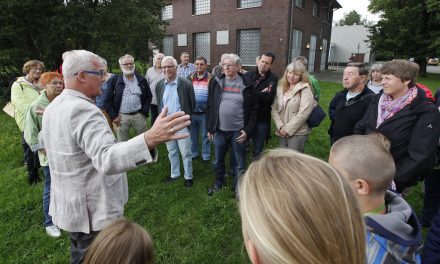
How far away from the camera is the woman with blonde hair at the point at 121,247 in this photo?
5.19 feet

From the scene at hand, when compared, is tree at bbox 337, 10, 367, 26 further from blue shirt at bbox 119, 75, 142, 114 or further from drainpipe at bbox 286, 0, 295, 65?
blue shirt at bbox 119, 75, 142, 114

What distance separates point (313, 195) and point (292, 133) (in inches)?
135

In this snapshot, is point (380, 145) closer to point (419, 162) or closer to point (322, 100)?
point (419, 162)

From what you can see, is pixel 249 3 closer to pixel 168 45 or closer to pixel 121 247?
pixel 168 45

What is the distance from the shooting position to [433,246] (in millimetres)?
2045

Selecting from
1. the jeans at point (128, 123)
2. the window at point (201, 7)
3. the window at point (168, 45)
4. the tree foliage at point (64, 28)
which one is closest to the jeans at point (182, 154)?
the jeans at point (128, 123)

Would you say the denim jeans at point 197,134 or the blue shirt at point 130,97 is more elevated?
the blue shirt at point 130,97

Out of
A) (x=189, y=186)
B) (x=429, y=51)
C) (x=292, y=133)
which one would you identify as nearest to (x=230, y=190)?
(x=189, y=186)

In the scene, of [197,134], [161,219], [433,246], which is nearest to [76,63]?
[161,219]

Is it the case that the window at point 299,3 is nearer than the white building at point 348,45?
Yes

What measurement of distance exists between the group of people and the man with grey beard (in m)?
0.02

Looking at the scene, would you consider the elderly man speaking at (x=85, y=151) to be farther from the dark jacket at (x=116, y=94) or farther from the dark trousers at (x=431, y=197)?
the dark trousers at (x=431, y=197)

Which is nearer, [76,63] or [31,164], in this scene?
[76,63]

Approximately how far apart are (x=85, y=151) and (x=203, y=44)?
2225 cm
